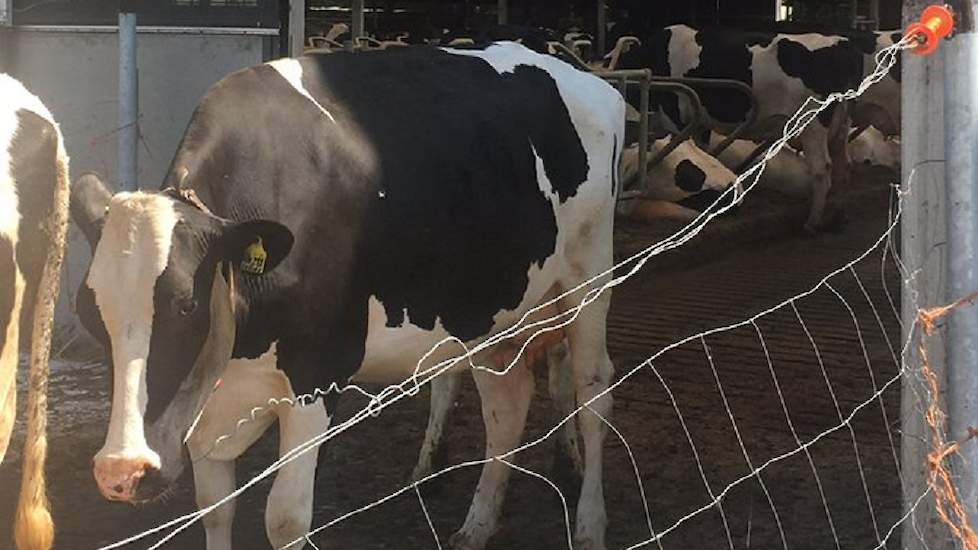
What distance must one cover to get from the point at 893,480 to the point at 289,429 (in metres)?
2.91

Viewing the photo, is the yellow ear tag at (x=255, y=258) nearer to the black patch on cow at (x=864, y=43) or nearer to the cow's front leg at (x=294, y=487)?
the cow's front leg at (x=294, y=487)

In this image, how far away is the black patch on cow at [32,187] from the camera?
4656mm

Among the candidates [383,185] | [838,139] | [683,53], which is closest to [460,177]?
[383,185]

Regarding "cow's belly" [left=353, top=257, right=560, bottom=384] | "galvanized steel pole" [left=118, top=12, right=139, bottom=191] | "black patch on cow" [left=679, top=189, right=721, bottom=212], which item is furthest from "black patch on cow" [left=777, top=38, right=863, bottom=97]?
"cow's belly" [left=353, top=257, right=560, bottom=384]

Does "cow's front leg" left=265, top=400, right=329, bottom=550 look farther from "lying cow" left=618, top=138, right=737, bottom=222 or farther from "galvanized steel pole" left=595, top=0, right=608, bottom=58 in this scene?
"galvanized steel pole" left=595, top=0, right=608, bottom=58

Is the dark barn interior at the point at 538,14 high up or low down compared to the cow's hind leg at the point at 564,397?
up

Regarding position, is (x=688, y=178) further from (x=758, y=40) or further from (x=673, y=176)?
(x=758, y=40)

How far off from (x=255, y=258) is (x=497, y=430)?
203 centimetres

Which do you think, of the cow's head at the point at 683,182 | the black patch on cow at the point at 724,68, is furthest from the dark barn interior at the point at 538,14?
the cow's head at the point at 683,182

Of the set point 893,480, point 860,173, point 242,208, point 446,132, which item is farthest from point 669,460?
point 860,173

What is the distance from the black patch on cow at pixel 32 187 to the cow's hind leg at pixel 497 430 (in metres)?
1.78

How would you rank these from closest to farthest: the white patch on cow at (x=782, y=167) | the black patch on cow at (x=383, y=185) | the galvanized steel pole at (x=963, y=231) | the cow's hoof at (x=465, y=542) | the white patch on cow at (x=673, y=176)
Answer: the galvanized steel pole at (x=963, y=231)
the black patch on cow at (x=383, y=185)
the cow's hoof at (x=465, y=542)
the white patch on cow at (x=673, y=176)
the white patch on cow at (x=782, y=167)

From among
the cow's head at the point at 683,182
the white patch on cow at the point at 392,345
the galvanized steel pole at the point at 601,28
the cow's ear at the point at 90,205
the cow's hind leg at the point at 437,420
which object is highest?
the galvanized steel pole at the point at 601,28

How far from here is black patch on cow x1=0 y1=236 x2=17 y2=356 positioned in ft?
15.0
